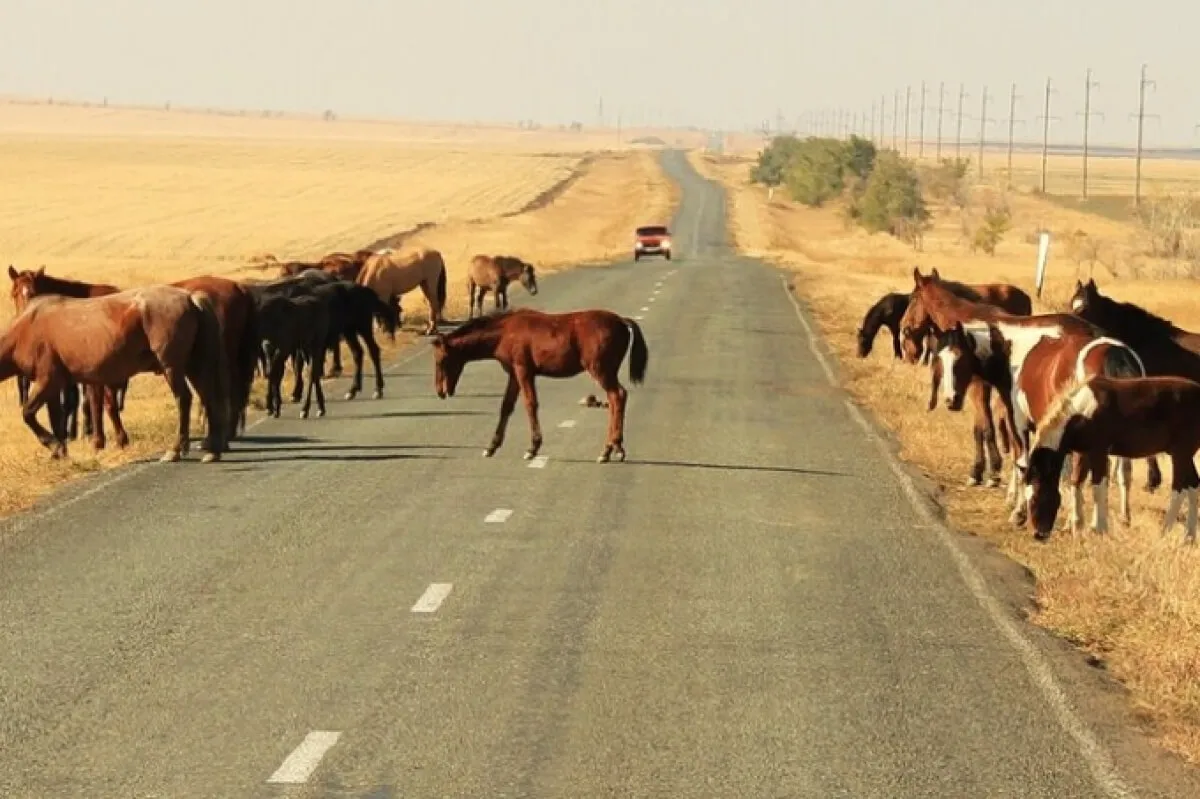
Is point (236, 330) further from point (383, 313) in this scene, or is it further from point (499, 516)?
point (383, 313)

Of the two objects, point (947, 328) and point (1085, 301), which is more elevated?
point (1085, 301)

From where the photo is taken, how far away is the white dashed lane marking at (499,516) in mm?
18484

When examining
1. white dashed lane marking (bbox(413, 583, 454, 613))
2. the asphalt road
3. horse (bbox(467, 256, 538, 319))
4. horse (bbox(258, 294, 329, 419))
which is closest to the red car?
horse (bbox(467, 256, 538, 319))

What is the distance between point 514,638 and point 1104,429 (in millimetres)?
6419

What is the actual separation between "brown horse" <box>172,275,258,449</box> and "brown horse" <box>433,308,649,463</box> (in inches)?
112

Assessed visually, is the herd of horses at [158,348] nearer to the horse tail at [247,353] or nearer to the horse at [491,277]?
the horse tail at [247,353]

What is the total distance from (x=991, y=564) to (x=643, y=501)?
13.0 feet

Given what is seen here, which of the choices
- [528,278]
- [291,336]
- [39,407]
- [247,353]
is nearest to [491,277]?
[528,278]

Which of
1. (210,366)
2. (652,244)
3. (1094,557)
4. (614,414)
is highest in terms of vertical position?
(210,366)

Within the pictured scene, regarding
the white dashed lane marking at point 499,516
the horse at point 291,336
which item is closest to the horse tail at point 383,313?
the horse at point 291,336

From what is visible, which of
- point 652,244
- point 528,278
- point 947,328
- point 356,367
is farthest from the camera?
point 652,244

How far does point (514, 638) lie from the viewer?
43.9 feet

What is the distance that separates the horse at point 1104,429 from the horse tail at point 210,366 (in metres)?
8.72

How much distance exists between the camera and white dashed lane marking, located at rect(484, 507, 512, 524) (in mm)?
18484
